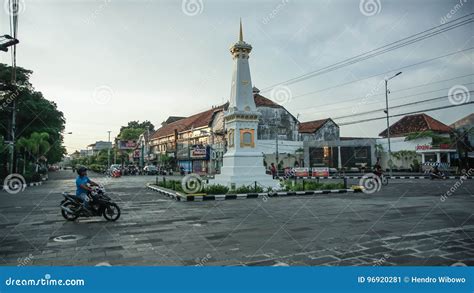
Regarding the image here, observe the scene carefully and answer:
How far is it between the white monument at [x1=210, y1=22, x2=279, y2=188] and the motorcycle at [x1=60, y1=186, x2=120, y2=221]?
8.87 meters

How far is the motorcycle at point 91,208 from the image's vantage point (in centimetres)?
848

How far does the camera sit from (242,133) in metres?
17.7

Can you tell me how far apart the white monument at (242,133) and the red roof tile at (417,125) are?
1214 inches

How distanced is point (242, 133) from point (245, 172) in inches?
85.1

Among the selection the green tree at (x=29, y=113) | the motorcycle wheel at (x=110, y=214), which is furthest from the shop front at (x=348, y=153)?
the motorcycle wheel at (x=110, y=214)

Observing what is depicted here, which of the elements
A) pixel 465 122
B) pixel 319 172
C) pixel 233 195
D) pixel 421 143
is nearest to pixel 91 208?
pixel 233 195

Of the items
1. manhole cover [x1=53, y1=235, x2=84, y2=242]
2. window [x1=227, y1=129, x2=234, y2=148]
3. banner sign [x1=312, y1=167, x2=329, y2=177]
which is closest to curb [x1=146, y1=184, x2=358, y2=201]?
window [x1=227, y1=129, x2=234, y2=148]

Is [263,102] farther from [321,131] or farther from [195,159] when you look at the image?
[195,159]

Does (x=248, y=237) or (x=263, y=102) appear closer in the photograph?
(x=248, y=237)

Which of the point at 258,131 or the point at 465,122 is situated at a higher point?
the point at 465,122

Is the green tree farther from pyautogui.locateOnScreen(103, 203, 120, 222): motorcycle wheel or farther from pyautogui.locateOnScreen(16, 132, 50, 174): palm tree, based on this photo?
pyautogui.locateOnScreen(103, 203, 120, 222): motorcycle wheel

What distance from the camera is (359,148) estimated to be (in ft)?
142

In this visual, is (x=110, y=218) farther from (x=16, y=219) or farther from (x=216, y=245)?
(x=216, y=245)

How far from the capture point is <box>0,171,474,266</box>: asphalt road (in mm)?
4895
